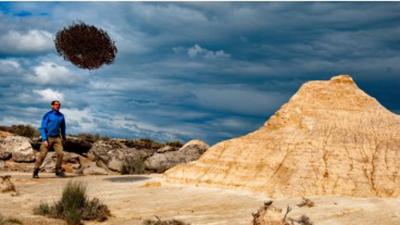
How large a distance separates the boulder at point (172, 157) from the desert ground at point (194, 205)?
6491mm

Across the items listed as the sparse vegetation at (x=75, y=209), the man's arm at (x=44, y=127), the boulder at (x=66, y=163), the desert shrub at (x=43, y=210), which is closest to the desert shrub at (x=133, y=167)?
the boulder at (x=66, y=163)

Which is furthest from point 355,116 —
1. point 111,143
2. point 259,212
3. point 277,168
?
point 111,143

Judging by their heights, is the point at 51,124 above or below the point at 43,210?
above

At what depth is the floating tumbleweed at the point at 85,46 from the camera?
1456 cm

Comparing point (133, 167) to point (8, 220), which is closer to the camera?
point (8, 220)

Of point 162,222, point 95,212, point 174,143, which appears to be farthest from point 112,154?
point 162,222

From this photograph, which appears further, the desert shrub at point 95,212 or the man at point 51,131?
the man at point 51,131

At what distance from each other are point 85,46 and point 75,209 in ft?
19.8

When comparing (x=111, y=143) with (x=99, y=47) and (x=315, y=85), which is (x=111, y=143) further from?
(x=315, y=85)

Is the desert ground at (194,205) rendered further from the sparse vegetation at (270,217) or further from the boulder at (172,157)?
the boulder at (172,157)

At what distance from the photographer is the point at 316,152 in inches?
448

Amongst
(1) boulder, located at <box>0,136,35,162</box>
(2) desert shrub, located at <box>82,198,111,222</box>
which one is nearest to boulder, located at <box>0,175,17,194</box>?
(2) desert shrub, located at <box>82,198,111,222</box>

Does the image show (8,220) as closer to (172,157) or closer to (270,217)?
(270,217)

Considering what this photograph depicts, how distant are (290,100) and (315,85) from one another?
70 cm
